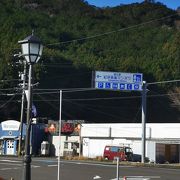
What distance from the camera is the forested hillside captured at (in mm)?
87188

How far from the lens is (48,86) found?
290ft

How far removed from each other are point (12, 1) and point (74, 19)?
15.1 meters

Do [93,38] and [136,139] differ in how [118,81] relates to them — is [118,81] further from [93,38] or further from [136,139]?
[93,38]

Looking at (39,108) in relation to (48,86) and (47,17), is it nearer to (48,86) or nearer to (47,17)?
(48,86)

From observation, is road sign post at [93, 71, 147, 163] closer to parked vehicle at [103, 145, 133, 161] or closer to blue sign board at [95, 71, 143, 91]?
blue sign board at [95, 71, 143, 91]

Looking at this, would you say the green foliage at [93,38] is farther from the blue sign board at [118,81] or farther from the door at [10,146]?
the blue sign board at [118,81]

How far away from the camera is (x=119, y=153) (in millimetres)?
55562

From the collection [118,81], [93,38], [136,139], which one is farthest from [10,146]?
[93,38]

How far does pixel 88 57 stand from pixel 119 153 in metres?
49.8

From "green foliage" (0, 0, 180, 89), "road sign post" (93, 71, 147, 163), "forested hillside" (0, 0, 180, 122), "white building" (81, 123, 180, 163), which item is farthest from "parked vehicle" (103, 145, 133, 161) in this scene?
"green foliage" (0, 0, 180, 89)

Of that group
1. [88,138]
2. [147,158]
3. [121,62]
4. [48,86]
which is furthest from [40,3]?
[147,158]

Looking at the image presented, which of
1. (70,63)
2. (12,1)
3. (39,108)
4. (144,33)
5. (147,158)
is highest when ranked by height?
(12,1)

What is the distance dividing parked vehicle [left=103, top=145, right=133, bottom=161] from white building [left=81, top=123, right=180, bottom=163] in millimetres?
2771

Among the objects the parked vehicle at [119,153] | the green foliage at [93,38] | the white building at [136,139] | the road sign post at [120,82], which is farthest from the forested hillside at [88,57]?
the road sign post at [120,82]
